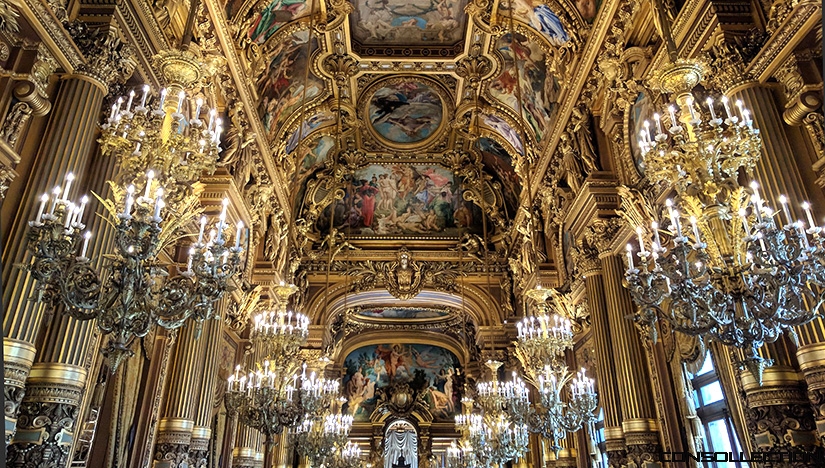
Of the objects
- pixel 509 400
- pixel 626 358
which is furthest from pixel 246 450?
pixel 626 358

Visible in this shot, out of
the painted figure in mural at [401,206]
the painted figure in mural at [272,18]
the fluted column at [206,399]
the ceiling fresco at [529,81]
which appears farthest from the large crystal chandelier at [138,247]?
the painted figure in mural at [401,206]

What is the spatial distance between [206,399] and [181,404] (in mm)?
563

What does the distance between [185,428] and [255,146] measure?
6025 mm

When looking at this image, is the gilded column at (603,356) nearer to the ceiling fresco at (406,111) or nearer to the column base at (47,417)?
the ceiling fresco at (406,111)

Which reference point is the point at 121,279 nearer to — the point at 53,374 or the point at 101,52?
the point at 53,374

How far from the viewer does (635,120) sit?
8930mm

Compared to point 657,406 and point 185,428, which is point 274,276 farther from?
point 657,406

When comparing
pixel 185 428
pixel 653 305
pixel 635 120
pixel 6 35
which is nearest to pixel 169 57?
pixel 6 35

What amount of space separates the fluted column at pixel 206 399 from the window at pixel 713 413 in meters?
7.37

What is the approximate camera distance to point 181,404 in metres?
9.09

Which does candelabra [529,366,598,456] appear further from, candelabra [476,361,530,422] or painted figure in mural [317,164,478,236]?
painted figure in mural [317,164,478,236]

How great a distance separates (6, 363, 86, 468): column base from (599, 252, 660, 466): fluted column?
7111 mm

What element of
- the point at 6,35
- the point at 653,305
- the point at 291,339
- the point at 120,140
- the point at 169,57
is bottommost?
the point at 653,305

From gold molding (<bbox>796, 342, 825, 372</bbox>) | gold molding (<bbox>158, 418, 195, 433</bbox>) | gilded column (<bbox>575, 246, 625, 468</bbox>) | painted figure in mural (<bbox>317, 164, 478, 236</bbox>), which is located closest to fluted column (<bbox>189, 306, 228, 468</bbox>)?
Result: gold molding (<bbox>158, 418, 195, 433</bbox>)
